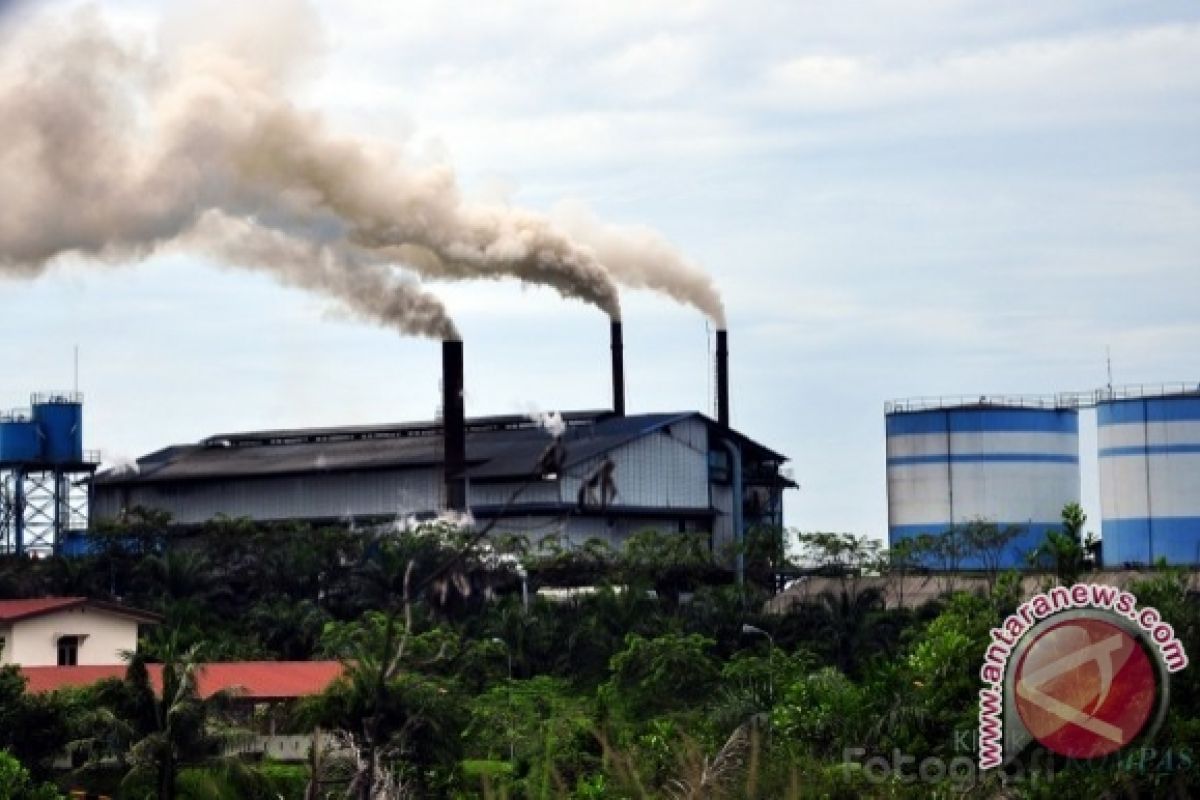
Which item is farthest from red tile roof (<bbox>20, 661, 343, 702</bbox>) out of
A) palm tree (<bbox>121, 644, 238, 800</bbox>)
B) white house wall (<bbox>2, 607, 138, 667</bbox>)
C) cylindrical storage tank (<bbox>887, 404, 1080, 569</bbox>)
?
cylindrical storage tank (<bbox>887, 404, 1080, 569</bbox>)

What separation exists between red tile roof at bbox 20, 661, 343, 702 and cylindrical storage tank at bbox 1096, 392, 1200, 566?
44756 mm

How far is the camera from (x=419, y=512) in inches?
3959

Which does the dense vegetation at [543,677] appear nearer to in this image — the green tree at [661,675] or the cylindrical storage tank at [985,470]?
the green tree at [661,675]

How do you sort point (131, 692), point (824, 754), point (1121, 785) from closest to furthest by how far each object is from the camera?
point (1121, 785) < point (824, 754) < point (131, 692)

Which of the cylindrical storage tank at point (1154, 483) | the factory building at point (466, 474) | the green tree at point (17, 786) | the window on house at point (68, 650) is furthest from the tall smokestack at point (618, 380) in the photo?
the green tree at point (17, 786)

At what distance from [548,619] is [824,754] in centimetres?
3838

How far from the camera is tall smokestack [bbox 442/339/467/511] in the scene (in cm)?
9556

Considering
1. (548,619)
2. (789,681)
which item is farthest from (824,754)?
(548,619)

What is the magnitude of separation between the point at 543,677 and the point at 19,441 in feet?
151

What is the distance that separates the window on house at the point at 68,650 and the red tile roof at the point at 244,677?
370cm

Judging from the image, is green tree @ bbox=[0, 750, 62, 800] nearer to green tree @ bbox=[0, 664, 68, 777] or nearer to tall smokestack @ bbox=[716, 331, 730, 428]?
green tree @ bbox=[0, 664, 68, 777]

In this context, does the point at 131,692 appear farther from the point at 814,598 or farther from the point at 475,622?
the point at 814,598

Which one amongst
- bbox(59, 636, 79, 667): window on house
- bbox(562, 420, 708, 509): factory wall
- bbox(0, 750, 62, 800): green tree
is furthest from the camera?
bbox(562, 420, 708, 509): factory wall

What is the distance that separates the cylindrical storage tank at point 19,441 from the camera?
105 m
